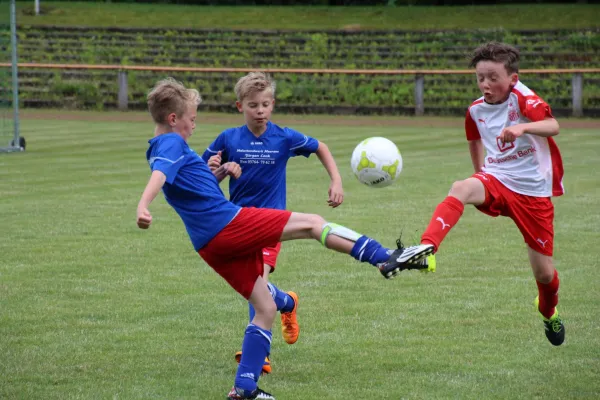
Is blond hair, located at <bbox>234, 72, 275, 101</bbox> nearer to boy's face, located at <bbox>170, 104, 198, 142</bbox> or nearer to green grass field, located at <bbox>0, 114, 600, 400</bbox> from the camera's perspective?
boy's face, located at <bbox>170, 104, 198, 142</bbox>

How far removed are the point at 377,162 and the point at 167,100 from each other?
1.55 metres

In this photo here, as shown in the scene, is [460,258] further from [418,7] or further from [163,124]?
[418,7]

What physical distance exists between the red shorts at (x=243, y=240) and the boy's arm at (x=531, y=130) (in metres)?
1.30

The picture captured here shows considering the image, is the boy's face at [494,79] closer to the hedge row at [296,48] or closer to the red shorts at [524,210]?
the red shorts at [524,210]

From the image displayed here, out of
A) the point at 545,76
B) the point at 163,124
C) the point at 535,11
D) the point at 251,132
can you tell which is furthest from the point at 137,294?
the point at 535,11

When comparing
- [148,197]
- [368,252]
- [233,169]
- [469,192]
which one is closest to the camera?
[148,197]

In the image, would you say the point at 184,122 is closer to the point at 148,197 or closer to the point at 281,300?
the point at 148,197

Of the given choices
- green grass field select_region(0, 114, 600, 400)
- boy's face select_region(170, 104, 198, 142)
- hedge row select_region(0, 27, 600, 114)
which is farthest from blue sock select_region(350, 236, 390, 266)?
hedge row select_region(0, 27, 600, 114)

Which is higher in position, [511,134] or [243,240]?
[511,134]

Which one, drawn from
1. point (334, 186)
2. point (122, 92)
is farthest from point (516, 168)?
point (122, 92)

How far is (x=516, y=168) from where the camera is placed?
19.2ft

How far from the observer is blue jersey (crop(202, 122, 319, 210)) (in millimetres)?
5883

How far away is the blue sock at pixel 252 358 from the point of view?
4879 mm

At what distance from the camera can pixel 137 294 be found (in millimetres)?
7520
